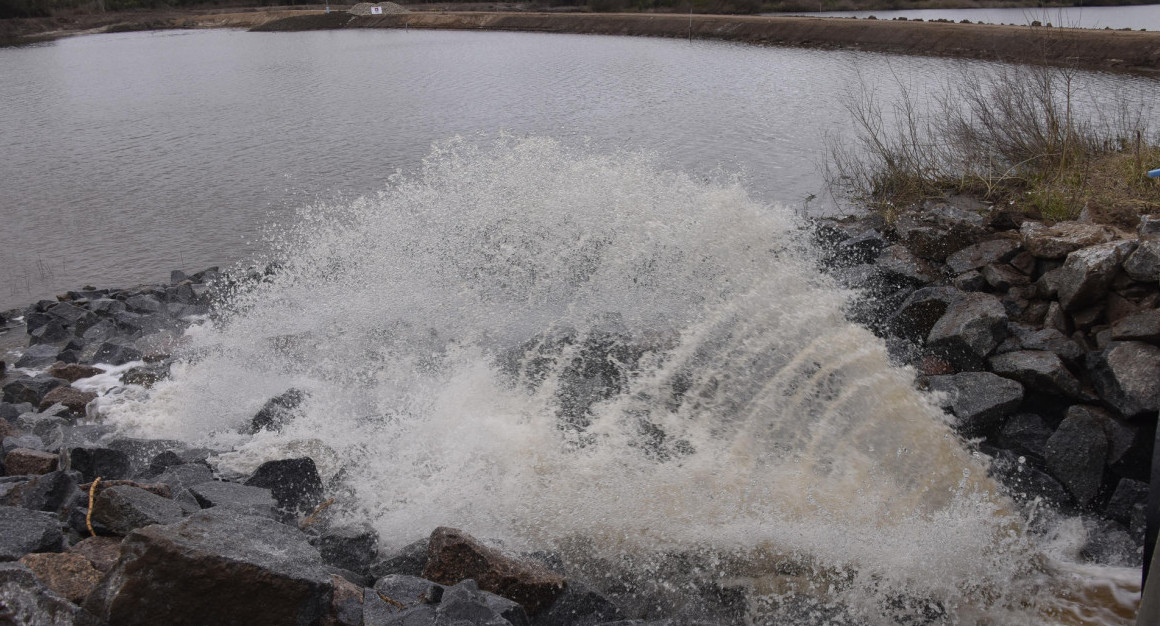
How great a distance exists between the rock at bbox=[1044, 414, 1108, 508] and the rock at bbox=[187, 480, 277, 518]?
5.22 meters

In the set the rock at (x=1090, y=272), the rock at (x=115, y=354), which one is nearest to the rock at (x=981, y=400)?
the rock at (x=1090, y=272)

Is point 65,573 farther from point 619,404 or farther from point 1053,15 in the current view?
point 1053,15

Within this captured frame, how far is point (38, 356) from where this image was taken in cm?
797

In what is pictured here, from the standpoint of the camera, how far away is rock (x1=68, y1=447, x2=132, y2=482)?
15.8 feet

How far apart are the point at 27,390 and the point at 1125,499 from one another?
336 inches

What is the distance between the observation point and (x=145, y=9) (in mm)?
76812

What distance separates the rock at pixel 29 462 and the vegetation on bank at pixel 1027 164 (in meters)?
8.79

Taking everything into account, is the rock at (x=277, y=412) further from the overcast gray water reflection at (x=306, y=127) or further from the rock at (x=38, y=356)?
the overcast gray water reflection at (x=306, y=127)

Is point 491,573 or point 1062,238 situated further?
point 1062,238

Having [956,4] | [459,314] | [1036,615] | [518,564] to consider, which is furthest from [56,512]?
[956,4]

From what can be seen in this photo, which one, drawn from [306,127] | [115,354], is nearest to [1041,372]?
[115,354]

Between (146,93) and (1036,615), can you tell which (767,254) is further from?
(146,93)

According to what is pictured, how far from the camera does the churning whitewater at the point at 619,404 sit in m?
4.62

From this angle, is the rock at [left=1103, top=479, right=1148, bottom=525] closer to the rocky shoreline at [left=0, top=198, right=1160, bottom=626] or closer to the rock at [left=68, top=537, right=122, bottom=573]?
the rocky shoreline at [left=0, top=198, right=1160, bottom=626]
